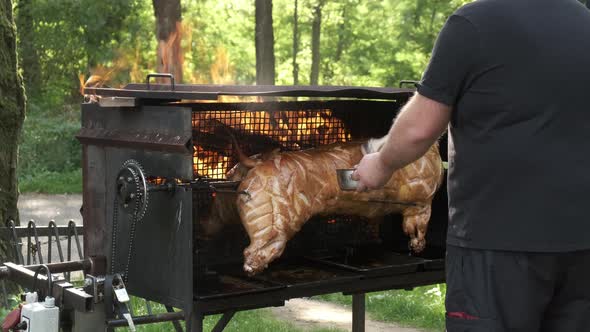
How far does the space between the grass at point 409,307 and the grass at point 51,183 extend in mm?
8148

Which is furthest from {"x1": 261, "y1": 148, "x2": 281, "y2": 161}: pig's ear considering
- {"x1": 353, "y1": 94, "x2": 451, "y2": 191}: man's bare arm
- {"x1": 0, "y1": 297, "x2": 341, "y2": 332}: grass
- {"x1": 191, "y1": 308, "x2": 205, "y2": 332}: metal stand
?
{"x1": 0, "y1": 297, "x2": 341, "y2": 332}: grass

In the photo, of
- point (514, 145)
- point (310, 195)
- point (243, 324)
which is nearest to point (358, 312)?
point (243, 324)

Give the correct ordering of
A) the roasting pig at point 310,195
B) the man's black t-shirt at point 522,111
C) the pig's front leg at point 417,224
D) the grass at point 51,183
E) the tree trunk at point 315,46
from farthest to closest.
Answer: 1. the tree trunk at point 315,46
2. the grass at point 51,183
3. the pig's front leg at point 417,224
4. the roasting pig at point 310,195
5. the man's black t-shirt at point 522,111

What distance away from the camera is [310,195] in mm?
4074

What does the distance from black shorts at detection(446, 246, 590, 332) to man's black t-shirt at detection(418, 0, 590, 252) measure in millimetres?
49

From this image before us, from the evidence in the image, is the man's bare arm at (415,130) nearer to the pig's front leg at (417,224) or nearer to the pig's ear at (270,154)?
the pig's ear at (270,154)

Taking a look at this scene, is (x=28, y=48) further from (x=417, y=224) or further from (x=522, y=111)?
(x=522, y=111)

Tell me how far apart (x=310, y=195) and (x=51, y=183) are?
36.6ft

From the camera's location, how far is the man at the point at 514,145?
106 inches

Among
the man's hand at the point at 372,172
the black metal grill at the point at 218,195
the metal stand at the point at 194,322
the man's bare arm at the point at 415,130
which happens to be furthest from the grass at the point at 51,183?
the man's bare arm at the point at 415,130

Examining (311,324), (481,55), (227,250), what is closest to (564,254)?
(481,55)

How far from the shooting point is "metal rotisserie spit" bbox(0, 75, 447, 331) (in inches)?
132

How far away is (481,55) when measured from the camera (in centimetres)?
267

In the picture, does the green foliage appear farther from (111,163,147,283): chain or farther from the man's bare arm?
the man's bare arm
